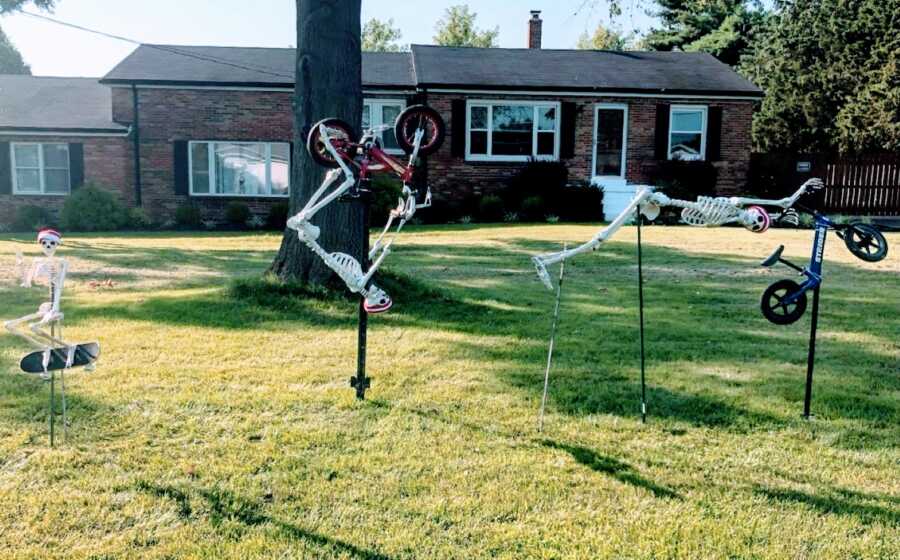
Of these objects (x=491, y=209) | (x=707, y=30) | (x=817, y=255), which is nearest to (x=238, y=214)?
(x=491, y=209)

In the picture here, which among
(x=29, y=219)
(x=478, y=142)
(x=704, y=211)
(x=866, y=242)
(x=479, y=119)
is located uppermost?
(x=479, y=119)

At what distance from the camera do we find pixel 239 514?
→ 306cm

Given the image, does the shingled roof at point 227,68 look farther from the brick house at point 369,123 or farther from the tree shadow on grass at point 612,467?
the tree shadow on grass at point 612,467

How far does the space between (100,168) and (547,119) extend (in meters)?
12.3

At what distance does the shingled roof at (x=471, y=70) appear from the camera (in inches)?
787

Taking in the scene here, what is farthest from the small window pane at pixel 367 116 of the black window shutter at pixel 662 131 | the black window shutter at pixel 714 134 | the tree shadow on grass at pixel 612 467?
→ the tree shadow on grass at pixel 612 467

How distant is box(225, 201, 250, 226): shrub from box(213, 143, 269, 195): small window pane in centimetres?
143

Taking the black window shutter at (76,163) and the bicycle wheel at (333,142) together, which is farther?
the black window shutter at (76,163)

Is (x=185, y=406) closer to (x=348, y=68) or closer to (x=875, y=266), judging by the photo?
(x=348, y=68)

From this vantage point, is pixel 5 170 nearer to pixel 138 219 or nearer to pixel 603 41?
pixel 138 219

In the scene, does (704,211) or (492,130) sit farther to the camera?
(492,130)

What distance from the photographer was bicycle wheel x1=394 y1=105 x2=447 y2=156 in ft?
14.1

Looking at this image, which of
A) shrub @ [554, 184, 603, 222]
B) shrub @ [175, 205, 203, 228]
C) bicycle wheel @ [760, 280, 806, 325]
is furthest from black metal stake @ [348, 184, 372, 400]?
shrub @ [175, 205, 203, 228]

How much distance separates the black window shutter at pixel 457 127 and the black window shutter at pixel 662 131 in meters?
5.40
